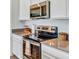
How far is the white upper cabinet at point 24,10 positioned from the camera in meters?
4.48

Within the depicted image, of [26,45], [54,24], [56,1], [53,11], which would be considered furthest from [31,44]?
[56,1]

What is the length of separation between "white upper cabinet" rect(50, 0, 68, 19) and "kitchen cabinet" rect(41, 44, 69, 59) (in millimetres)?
614

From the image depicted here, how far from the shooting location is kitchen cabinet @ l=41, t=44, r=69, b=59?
1.87 meters

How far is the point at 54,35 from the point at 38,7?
90cm

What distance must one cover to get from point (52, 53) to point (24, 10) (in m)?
2.88

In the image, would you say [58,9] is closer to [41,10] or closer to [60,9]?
[60,9]

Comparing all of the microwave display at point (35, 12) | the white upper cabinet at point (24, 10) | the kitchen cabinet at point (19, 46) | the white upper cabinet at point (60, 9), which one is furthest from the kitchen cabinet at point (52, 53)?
the white upper cabinet at point (24, 10)

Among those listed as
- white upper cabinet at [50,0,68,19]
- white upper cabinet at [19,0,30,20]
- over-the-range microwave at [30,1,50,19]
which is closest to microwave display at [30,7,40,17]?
over-the-range microwave at [30,1,50,19]

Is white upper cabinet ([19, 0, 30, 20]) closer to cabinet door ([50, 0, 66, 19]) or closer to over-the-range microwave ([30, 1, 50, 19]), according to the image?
over-the-range microwave ([30, 1, 50, 19])

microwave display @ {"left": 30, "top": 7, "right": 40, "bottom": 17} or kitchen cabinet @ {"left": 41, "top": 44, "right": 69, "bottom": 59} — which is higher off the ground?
microwave display @ {"left": 30, "top": 7, "right": 40, "bottom": 17}

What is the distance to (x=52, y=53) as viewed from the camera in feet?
7.07

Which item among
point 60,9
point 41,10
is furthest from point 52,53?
point 41,10

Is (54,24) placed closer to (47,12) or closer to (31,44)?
(47,12)
